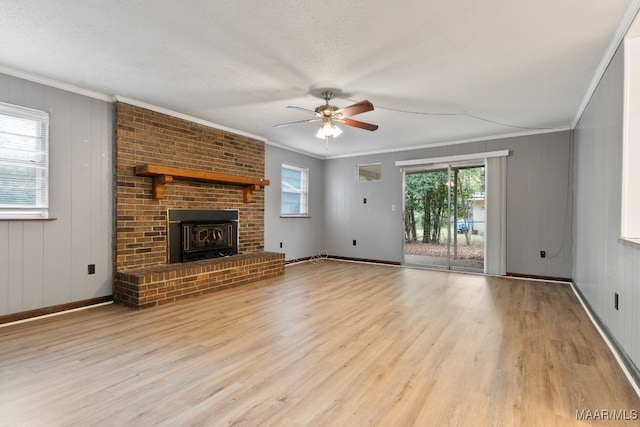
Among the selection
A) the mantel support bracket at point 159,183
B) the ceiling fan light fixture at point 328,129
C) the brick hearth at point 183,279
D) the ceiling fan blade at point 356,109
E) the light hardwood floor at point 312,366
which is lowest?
the light hardwood floor at point 312,366

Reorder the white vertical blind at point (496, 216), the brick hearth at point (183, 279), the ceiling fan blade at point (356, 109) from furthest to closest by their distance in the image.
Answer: the white vertical blind at point (496, 216) → the brick hearth at point (183, 279) → the ceiling fan blade at point (356, 109)

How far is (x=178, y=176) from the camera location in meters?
4.25

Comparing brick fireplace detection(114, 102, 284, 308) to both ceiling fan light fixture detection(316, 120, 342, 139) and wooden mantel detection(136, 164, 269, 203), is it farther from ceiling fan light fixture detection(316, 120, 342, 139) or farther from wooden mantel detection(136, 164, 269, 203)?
ceiling fan light fixture detection(316, 120, 342, 139)

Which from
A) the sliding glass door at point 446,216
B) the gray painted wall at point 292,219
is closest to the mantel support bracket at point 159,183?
the gray painted wall at point 292,219

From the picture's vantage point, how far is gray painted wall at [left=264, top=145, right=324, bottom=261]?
20.3ft

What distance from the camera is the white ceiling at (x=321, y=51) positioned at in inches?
84.0

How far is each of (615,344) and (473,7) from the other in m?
2.74

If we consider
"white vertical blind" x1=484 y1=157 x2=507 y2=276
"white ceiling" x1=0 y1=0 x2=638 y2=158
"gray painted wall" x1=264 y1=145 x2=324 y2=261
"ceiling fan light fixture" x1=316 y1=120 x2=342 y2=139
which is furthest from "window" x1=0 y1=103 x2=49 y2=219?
"white vertical blind" x1=484 y1=157 x2=507 y2=276

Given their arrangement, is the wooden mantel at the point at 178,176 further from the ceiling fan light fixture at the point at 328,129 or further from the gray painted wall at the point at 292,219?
the ceiling fan light fixture at the point at 328,129

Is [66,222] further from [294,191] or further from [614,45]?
[614,45]

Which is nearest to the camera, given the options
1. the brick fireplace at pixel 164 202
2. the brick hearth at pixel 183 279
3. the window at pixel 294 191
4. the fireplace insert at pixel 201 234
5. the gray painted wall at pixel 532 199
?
the brick hearth at pixel 183 279

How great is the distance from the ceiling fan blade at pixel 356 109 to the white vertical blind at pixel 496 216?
3.47 metres

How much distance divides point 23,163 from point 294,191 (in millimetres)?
4437

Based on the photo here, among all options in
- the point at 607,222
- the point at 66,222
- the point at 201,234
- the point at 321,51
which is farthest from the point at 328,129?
the point at 66,222
